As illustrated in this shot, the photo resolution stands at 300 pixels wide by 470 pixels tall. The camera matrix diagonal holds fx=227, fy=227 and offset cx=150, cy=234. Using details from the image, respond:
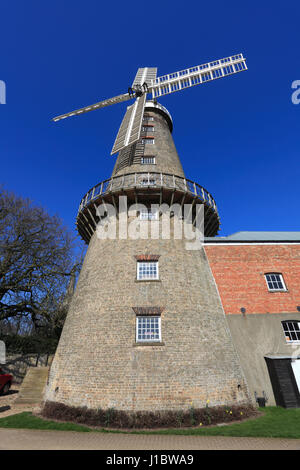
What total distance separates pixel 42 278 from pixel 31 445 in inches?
523

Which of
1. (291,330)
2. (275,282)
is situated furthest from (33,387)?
(275,282)

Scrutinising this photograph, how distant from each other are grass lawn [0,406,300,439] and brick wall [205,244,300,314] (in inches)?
Result: 181

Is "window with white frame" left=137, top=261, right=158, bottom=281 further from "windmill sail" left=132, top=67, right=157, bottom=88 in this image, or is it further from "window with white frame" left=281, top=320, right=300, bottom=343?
"windmill sail" left=132, top=67, right=157, bottom=88

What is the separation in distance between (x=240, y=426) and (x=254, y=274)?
25.5 feet

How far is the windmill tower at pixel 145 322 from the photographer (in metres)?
9.37

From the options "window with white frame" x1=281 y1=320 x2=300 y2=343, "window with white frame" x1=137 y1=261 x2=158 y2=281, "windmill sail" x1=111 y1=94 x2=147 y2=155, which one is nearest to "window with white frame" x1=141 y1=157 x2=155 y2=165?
"windmill sail" x1=111 y1=94 x2=147 y2=155

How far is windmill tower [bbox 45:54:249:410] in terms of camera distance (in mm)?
9367

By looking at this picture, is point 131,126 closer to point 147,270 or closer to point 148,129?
point 148,129

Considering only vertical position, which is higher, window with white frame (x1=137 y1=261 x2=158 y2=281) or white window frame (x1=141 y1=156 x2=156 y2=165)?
white window frame (x1=141 y1=156 x2=156 y2=165)

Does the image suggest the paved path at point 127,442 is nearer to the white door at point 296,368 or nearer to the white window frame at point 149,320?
the white window frame at point 149,320

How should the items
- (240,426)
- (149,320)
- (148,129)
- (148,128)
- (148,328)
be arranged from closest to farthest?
(240,426), (148,328), (149,320), (148,129), (148,128)

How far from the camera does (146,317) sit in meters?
10.8
